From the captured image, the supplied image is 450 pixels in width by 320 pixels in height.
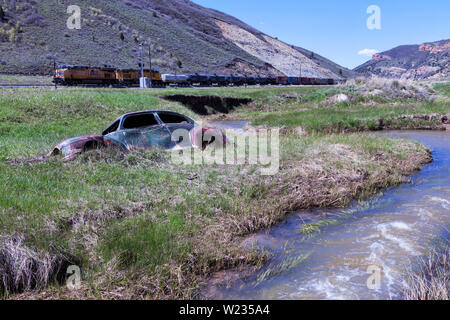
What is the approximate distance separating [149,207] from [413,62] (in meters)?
179

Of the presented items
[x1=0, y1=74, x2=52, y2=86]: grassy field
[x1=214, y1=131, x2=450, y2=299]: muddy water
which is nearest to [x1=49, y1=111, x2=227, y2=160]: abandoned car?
[x1=214, y1=131, x2=450, y2=299]: muddy water

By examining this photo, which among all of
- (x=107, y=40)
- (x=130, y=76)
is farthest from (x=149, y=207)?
(x=107, y=40)

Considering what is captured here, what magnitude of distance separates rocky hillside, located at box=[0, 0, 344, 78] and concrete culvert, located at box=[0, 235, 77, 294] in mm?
53504

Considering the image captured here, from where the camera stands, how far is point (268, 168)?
8.87 meters

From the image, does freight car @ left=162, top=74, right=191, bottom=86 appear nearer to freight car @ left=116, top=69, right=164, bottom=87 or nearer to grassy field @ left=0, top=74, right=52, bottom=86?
freight car @ left=116, top=69, right=164, bottom=87

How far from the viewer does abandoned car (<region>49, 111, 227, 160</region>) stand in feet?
30.1

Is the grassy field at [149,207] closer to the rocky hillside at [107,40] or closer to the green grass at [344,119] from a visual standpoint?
the green grass at [344,119]

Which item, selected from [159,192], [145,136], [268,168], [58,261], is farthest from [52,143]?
[58,261]

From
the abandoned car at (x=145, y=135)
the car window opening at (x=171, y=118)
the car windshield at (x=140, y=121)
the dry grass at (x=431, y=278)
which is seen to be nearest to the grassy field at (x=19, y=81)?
the abandoned car at (x=145, y=135)

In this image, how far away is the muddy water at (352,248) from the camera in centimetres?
448

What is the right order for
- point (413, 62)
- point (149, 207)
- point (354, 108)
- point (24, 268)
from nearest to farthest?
point (24, 268) < point (149, 207) < point (354, 108) < point (413, 62)

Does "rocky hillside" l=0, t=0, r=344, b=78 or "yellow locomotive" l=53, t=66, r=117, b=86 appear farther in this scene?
"rocky hillside" l=0, t=0, r=344, b=78

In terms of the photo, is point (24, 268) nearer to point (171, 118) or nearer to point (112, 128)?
point (112, 128)

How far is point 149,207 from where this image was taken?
621 cm
